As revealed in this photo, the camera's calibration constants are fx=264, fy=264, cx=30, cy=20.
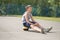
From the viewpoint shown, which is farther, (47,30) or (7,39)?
(47,30)

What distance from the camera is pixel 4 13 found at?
4903 cm

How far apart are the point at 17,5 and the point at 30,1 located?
4.89 meters

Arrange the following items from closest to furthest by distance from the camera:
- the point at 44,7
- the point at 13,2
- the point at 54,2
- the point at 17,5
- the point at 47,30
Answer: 1. the point at 47,30
2. the point at 54,2
3. the point at 44,7
4. the point at 17,5
5. the point at 13,2

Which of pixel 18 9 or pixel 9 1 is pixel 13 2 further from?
pixel 18 9

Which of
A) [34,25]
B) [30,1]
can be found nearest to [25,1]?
[30,1]

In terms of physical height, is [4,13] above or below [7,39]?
below

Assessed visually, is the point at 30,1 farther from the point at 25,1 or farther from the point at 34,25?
the point at 34,25

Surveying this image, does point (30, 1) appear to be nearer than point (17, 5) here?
No

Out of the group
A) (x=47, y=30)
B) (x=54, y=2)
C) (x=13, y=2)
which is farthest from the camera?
(x=13, y=2)

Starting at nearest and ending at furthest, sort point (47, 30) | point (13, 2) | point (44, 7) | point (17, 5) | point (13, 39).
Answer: point (13, 39) → point (47, 30) → point (44, 7) → point (17, 5) → point (13, 2)

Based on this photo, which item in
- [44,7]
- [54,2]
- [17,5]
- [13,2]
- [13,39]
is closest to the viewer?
[13,39]

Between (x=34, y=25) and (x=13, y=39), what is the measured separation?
294 cm

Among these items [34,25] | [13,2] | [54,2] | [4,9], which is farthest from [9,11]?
[34,25]

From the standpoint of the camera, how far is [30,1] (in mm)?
56406
